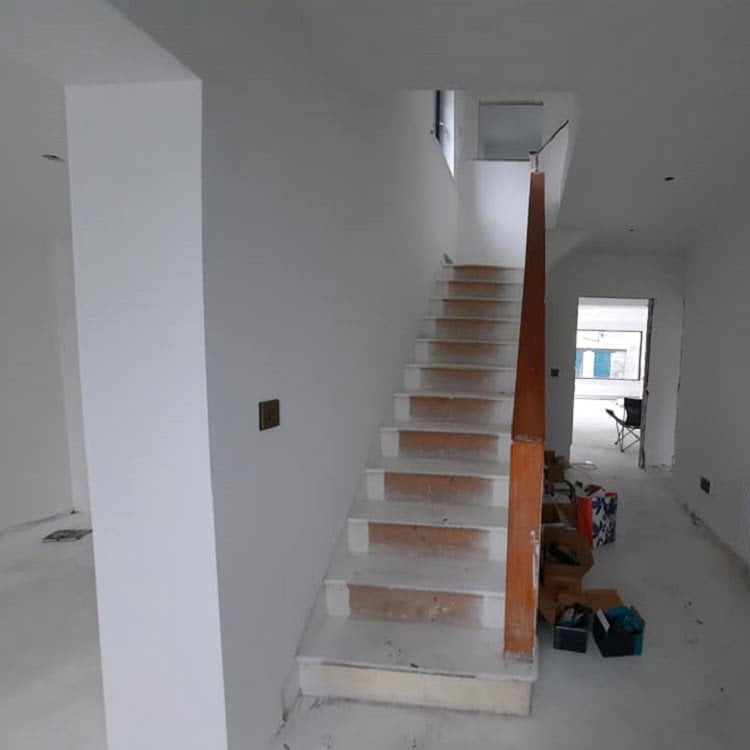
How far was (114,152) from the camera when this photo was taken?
3.93ft

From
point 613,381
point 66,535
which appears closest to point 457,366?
point 66,535

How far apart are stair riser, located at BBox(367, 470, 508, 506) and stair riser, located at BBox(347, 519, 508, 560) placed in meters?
0.25

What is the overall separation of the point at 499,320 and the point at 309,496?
2.38m

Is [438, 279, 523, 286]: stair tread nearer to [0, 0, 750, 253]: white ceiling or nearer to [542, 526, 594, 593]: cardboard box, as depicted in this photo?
[0, 0, 750, 253]: white ceiling

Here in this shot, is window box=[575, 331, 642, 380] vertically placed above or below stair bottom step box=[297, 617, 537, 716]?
above

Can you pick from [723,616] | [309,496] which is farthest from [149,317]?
[723,616]

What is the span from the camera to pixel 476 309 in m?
4.09

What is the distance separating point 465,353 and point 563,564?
156 cm

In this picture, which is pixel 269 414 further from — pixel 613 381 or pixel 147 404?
pixel 613 381

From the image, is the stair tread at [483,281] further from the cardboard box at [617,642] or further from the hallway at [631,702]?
the cardboard box at [617,642]

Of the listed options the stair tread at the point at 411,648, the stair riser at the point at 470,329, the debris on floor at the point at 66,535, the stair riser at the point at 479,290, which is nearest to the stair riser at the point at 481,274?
the stair riser at the point at 479,290

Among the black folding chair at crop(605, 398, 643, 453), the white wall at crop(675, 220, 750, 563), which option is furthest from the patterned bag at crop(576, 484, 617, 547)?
the black folding chair at crop(605, 398, 643, 453)

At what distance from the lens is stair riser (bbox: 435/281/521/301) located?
4.28m

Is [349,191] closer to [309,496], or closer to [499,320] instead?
[309,496]
